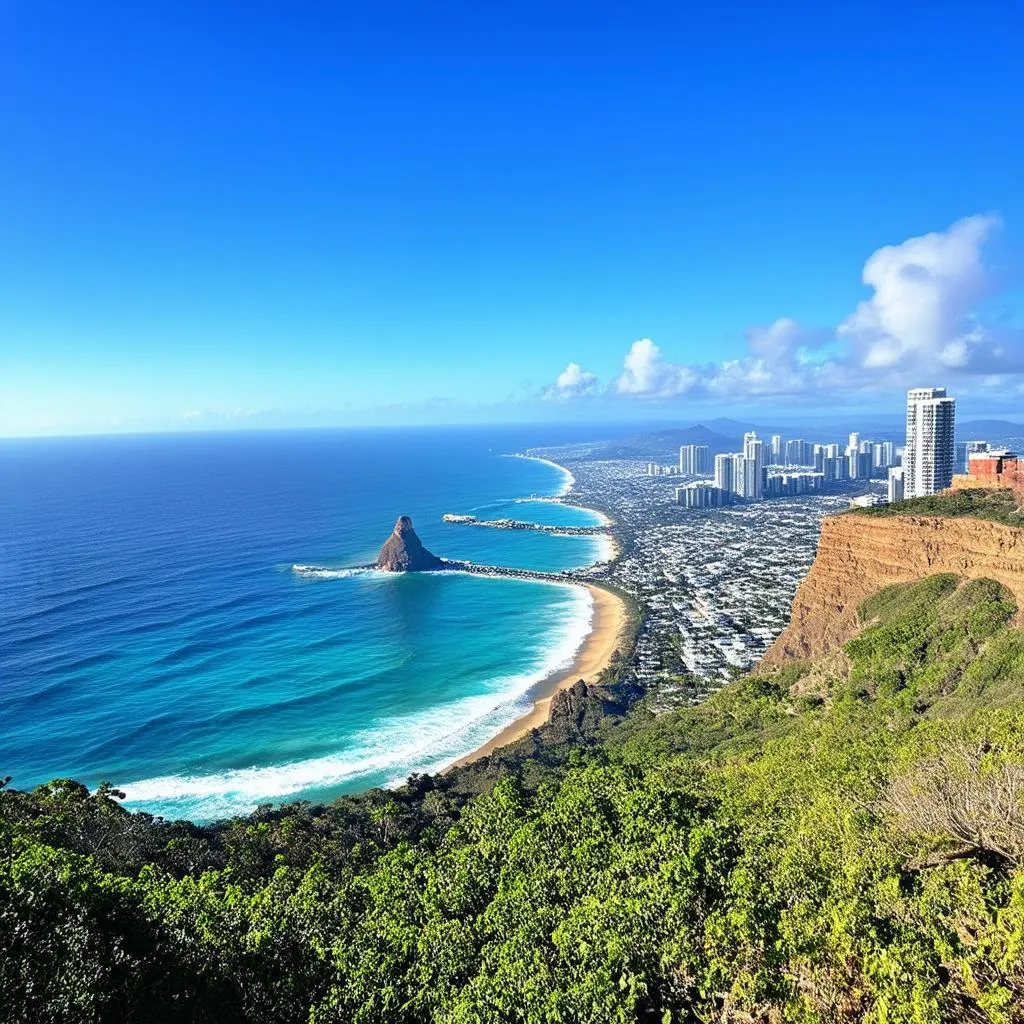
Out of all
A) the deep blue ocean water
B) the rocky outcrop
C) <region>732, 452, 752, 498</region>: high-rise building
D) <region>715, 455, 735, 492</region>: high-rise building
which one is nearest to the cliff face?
the deep blue ocean water

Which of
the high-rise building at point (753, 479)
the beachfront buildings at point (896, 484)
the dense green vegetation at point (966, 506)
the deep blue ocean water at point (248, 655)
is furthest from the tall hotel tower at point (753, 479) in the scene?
the dense green vegetation at point (966, 506)

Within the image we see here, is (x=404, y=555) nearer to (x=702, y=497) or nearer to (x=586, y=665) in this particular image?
(x=586, y=665)

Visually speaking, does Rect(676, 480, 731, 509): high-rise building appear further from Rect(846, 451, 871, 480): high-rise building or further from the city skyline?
Rect(846, 451, 871, 480): high-rise building

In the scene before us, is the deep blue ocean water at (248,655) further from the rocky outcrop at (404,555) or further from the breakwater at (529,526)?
the breakwater at (529,526)

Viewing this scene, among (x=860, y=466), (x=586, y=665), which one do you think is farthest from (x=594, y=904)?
(x=860, y=466)

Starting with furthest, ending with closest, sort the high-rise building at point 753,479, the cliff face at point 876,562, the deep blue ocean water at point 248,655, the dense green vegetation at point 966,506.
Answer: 1. the high-rise building at point 753,479
2. the dense green vegetation at point 966,506
3. the deep blue ocean water at point 248,655
4. the cliff face at point 876,562
